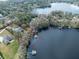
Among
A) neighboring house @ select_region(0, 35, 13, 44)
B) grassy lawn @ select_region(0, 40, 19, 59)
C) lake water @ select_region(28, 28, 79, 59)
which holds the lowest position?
lake water @ select_region(28, 28, 79, 59)

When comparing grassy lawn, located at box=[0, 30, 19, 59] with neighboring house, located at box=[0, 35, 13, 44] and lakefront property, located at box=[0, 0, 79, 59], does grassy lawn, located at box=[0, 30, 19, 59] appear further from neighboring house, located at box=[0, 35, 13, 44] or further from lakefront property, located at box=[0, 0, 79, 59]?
neighboring house, located at box=[0, 35, 13, 44]

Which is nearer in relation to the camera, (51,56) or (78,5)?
(51,56)

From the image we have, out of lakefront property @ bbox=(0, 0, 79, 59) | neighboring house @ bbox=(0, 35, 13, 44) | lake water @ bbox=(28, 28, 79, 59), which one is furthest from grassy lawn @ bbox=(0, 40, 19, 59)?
lake water @ bbox=(28, 28, 79, 59)

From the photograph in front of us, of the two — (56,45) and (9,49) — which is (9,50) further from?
(56,45)

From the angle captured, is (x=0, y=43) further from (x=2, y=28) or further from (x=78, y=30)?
(x=78, y=30)

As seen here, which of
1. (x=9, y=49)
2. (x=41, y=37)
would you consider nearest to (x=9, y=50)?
(x=9, y=49)

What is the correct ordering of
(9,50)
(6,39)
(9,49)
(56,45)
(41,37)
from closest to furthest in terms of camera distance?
(9,50)
(9,49)
(6,39)
(56,45)
(41,37)

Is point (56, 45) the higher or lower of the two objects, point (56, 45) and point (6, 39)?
the lower

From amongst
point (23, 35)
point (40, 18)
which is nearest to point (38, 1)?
point (40, 18)
